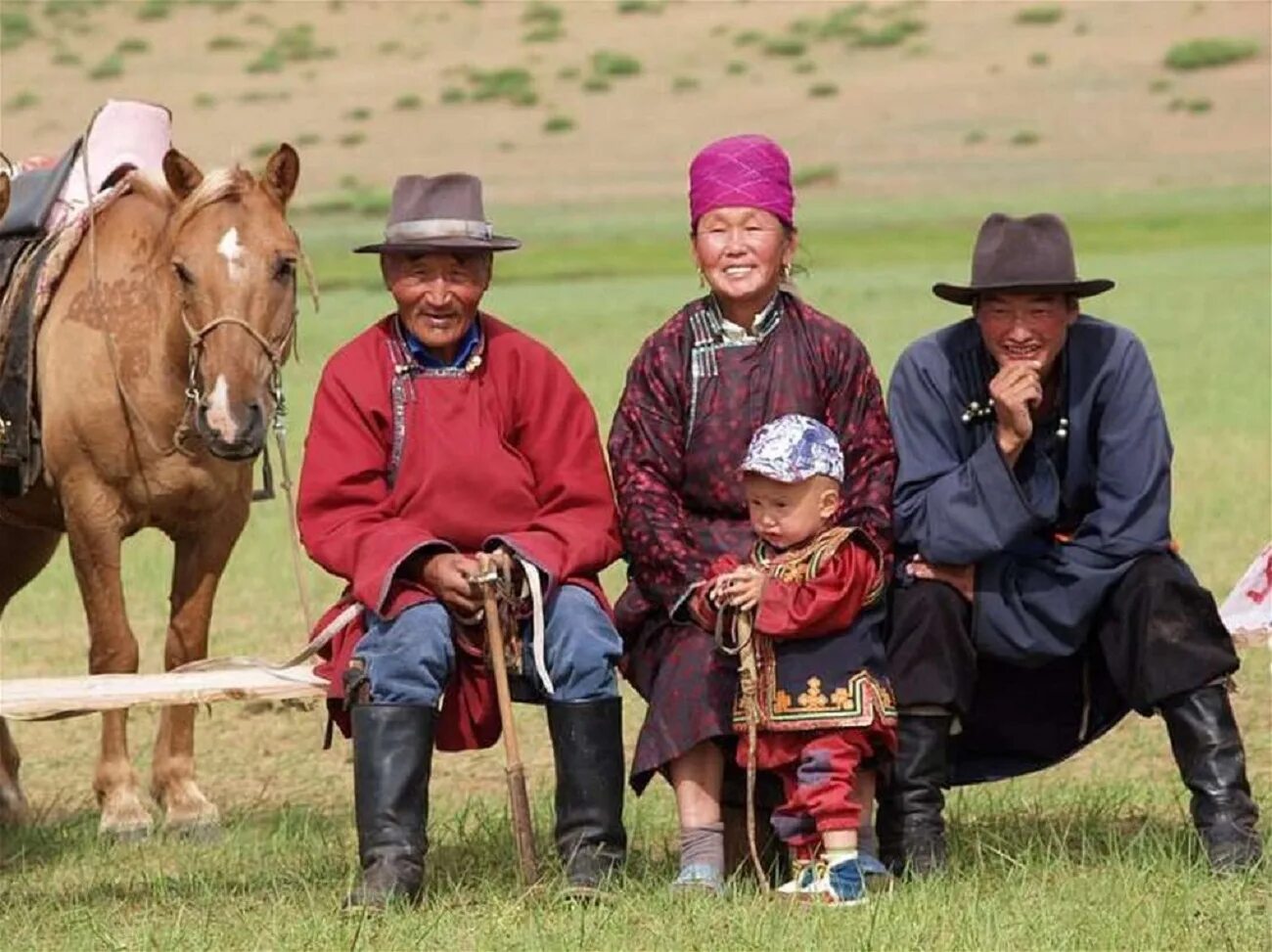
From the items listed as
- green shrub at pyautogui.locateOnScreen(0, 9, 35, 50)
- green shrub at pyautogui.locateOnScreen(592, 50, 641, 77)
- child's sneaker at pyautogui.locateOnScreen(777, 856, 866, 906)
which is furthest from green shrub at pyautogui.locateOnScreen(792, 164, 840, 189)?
child's sneaker at pyautogui.locateOnScreen(777, 856, 866, 906)

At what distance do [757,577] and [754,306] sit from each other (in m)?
0.69

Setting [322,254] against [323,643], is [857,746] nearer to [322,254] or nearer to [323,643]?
[323,643]

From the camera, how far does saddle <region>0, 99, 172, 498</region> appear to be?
7.93 meters

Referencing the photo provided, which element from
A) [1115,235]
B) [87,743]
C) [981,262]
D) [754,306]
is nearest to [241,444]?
[754,306]

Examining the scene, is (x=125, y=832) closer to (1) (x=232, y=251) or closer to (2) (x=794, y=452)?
A: (1) (x=232, y=251)

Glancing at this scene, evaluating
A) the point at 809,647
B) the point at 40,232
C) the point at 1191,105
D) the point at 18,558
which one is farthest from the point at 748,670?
the point at 1191,105

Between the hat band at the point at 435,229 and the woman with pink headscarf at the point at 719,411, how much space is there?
1.64ft

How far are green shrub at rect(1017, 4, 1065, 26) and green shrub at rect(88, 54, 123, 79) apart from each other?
61.0 ft

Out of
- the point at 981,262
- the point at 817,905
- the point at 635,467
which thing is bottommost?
the point at 817,905

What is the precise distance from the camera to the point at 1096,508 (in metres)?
6.37

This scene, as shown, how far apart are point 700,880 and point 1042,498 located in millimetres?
1201

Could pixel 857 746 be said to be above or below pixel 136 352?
below

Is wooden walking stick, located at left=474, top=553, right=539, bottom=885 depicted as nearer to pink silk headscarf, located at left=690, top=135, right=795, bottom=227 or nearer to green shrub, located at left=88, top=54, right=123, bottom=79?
pink silk headscarf, located at left=690, top=135, right=795, bottom=227

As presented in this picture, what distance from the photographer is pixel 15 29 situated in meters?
58.4
